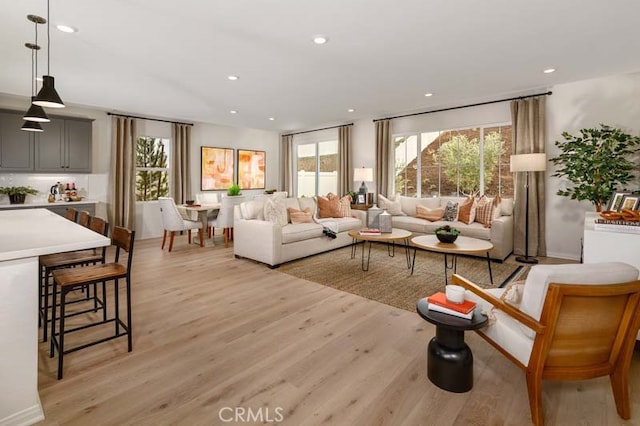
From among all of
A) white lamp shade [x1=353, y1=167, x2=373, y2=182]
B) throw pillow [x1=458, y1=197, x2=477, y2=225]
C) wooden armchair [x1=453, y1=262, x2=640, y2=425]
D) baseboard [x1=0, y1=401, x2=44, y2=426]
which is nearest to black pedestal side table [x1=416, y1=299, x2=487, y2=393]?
wooden armchair [x1=453, y1=262, x2=640, y2=425]

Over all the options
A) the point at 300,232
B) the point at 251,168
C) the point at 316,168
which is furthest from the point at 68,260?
the point at 316,168

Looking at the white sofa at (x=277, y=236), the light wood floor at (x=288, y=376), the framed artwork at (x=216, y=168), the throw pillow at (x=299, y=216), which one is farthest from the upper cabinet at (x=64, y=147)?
the light wood floor at (x=288, y=376)

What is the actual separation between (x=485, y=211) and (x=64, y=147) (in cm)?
706

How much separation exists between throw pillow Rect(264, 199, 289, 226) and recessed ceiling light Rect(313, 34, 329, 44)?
7.71ft

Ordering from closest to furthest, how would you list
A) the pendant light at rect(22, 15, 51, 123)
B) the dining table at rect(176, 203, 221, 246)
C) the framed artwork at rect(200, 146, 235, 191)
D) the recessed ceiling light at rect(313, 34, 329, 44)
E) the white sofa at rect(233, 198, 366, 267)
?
the pendant light at rect(22, 15, 51, 123)
the recessed ceiling light at rect(313, 34, 329, 44)
the white sofa at rect(233, 198, 366, 267)
the dining table at rect(176, 203, 221, 246)
the framed artwork at rect(200, 146, 235, 191)

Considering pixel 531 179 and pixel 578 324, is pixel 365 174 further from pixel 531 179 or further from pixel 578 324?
pixel 578 324

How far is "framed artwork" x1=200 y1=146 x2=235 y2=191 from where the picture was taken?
303 inches

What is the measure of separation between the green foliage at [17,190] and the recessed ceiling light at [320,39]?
210 inches

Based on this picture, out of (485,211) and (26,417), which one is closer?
(26,417)

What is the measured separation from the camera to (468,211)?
5309 mm

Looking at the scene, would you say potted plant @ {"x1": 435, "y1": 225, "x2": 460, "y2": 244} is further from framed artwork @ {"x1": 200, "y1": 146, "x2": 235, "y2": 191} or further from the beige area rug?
framed artwork @ {"x1": 200, "y1": 146, "x2": 235, "y2": 191}

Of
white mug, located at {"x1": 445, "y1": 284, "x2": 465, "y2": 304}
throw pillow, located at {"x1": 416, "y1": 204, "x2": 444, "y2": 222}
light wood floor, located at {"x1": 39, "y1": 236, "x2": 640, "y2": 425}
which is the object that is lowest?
light wood floor, located at {"x1": 39, "y1": 236, "x2": 640, "y2": 425}

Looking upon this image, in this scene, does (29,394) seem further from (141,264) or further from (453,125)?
(453,125)

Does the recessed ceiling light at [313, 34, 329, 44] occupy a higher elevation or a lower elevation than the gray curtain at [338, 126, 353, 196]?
higher
